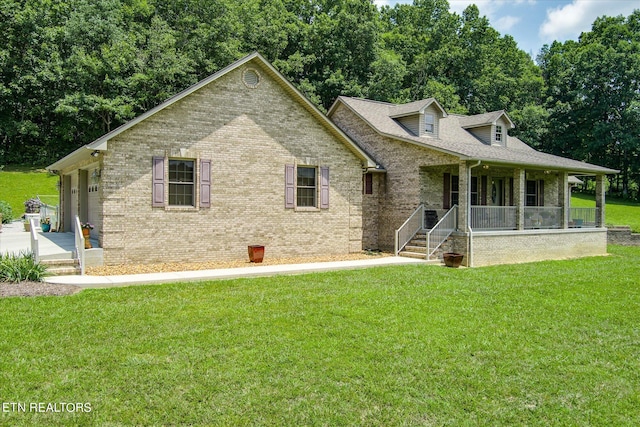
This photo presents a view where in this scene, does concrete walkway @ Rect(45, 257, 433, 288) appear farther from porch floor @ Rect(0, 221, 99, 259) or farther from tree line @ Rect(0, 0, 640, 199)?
tree line @ Rect(0, 0, 640, 199)

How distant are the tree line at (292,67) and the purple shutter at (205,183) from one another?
26487 mm

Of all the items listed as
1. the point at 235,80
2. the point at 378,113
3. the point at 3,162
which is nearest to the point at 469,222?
the point at 378,113

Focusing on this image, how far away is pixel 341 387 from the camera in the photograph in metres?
4.93

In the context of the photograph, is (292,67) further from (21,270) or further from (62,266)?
(21,270)

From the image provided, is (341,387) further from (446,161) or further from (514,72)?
(514,72)

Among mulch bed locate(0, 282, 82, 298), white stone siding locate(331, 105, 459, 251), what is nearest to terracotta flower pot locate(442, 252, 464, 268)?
white stone siding locate(331, 105, 459, 251)

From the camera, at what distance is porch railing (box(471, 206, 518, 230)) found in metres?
16.5

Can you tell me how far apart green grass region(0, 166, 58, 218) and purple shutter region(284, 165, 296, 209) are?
79.0 ft

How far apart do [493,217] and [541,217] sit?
3.20 metres

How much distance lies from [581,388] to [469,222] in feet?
36.2

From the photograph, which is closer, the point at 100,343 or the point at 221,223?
the point at 100,343

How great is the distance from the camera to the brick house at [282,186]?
1310 cm

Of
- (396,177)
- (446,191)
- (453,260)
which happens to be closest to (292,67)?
(396,177)

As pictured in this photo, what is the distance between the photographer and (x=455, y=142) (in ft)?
65.4
